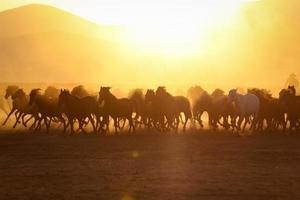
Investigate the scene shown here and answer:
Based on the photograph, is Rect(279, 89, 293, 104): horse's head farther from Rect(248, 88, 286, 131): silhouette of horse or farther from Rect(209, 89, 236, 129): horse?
Rect(209, 89, 236, 129): horse

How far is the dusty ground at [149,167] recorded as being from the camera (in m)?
12.6

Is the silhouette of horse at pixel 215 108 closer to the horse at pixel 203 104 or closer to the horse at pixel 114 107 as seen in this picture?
the horse at pixel 203 104

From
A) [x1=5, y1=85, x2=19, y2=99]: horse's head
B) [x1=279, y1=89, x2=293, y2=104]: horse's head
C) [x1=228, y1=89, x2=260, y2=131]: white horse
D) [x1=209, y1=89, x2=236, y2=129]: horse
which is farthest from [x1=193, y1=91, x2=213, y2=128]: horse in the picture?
[x1=5, y1=85, x2=19, y2=99]: horse's head

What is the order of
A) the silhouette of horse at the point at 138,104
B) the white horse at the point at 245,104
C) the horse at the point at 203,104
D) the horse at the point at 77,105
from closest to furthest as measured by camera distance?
the horse at the point at 77,105
the white horse at the point at 245,104
the silhouette of horse at the point at 138,104
the horse at the point at 203,104

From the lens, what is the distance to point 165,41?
609 ft

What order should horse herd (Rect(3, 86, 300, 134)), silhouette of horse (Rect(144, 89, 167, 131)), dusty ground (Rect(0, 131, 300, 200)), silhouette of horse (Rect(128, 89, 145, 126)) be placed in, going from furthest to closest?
silhouette of horse (Rect(128, 89, 145, 126)) → silhouette of horse (Rect(144, 89, 167, 131)) → horse herd (Rect(3, 86, 300, 134)) → dusty ground (Rect(0, 131, 300, 200))

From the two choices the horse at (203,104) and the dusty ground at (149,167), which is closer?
the dusty ground at (149,167)

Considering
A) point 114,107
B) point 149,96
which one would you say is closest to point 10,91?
point 114,107

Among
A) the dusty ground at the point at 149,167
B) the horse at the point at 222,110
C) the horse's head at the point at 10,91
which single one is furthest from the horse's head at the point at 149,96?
the horse's head at the point at 10,91

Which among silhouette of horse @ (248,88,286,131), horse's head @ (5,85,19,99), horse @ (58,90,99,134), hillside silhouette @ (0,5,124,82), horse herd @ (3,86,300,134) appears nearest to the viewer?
horse @ (58,90,99,134)

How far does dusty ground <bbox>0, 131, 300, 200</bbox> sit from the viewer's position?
12.6 m

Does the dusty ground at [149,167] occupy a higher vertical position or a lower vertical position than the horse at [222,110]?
lower

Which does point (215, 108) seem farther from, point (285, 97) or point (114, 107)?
point (114, 107)

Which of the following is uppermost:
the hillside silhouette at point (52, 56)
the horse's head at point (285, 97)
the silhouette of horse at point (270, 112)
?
the hillside silhouette at point (52, 56)
